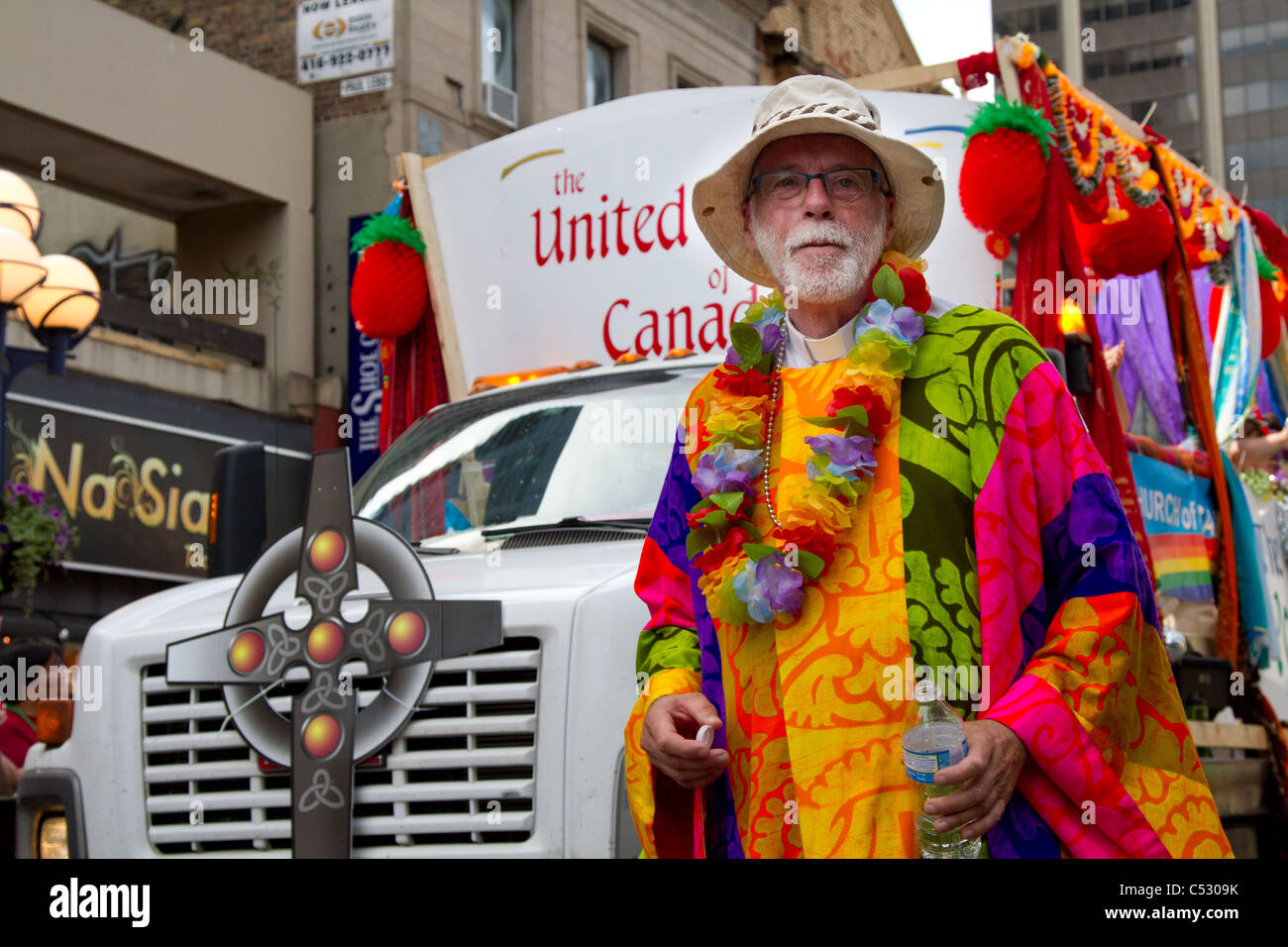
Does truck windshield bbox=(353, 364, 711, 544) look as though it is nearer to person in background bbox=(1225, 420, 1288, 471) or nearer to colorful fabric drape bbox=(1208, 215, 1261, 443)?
colorful fabric drape bbox=(1208, 215, 1261, 443)

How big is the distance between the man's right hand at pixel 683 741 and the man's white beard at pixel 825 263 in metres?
0.77

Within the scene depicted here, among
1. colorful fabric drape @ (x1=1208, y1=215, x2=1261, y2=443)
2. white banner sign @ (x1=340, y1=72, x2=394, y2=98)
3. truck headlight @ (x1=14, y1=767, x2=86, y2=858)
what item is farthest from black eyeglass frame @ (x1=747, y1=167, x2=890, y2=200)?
white banner sign @ (x1=340, y1=72, x2=394, y2=98)

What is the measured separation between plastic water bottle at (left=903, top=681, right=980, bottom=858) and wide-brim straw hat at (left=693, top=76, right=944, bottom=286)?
102cm

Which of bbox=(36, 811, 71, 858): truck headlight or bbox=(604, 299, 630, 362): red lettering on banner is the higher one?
bbox=(604, 299, 630, 362): red lettering on banner

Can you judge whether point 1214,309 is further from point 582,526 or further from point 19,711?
point 19,711

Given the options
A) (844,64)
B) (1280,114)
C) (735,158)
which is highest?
(1280,114)

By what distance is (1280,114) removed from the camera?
7444 centimetres

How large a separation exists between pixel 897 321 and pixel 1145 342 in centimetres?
578

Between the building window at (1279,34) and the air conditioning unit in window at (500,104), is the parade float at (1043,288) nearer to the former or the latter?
the air conditioning unit in window at (500,104)

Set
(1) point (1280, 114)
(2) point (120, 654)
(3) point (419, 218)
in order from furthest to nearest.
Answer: (1) point (1280, 114) < (3) point (419, 218) < (2) point (120, 654)

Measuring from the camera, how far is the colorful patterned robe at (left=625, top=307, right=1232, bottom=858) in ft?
7.85

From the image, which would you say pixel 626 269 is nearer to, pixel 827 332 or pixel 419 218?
pixel 419 218

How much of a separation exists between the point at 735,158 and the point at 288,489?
187cm
